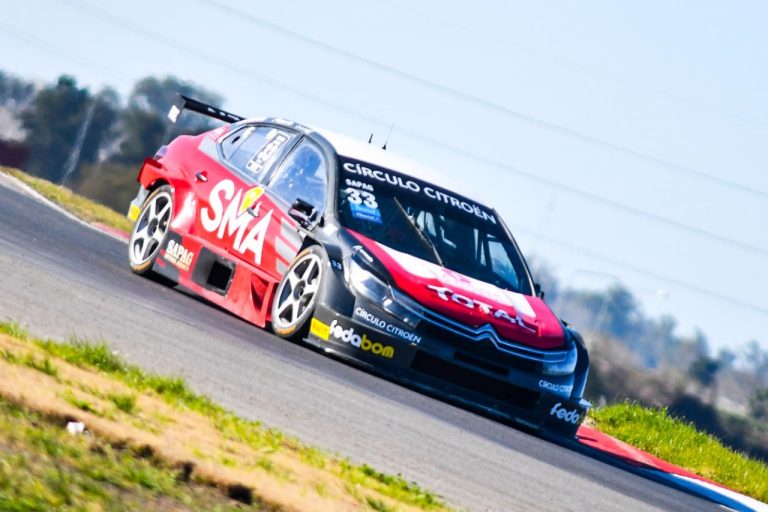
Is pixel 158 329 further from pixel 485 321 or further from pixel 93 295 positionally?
pixel 485 321

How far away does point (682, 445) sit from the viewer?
1471 cm

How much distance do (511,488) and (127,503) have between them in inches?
132

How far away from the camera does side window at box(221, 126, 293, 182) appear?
42.7 ft

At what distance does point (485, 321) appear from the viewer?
37.0 ft

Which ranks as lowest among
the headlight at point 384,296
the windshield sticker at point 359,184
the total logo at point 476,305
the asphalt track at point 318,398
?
the asphalt track at point 318,398

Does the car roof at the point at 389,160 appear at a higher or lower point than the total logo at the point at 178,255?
higher

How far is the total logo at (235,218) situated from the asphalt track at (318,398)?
57cm

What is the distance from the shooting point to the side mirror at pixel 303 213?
38.9 feet

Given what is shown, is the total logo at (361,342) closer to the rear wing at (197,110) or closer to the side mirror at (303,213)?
the side mirror at (303,213)

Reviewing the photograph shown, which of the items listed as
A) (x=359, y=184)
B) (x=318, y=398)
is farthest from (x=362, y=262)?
(x=318, y=398)

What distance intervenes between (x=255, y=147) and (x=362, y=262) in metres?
2.47

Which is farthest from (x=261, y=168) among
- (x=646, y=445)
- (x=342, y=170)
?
(x=646, y=445)

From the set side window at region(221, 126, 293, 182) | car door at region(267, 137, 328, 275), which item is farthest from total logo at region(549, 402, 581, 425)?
side window at region(221, 126, 293, 182)

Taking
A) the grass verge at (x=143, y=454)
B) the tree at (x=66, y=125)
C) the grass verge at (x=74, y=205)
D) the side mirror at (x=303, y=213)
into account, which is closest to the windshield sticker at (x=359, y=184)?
the side mirror at (x=303, y=213)
